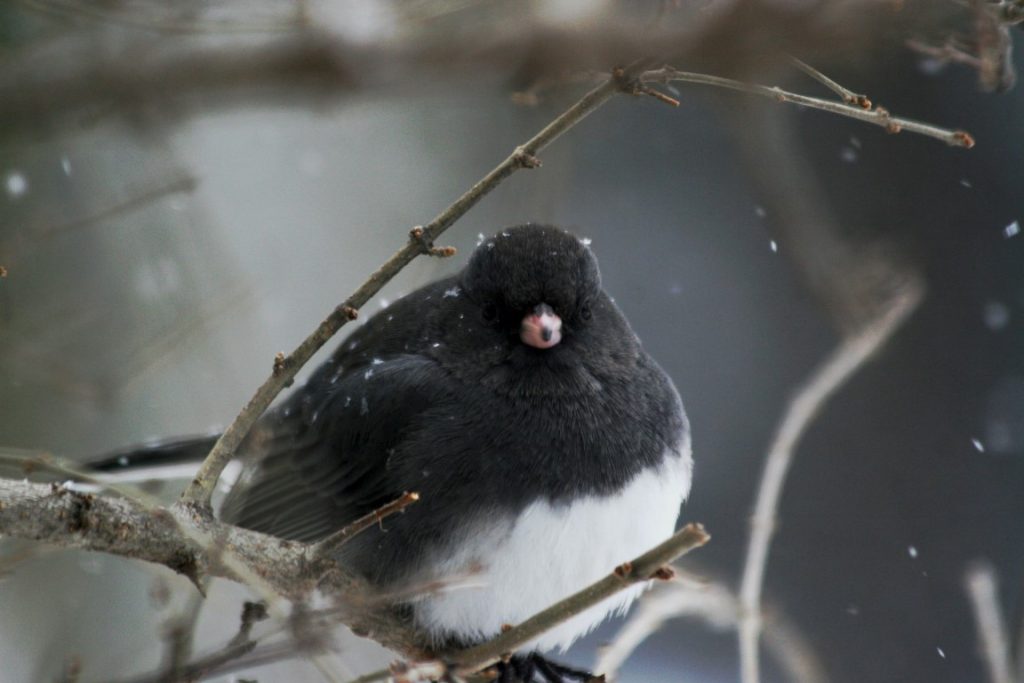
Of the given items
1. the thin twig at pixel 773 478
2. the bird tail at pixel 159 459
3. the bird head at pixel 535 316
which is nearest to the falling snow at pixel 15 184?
the bird tail at pixel 159 459

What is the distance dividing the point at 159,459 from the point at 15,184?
1242 mm

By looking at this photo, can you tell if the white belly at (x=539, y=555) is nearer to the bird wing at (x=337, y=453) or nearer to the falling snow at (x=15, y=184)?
the bird wing at (x=337, y=453)

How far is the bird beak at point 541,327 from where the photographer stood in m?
2.42

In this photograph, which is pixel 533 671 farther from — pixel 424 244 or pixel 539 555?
pixel 424 244

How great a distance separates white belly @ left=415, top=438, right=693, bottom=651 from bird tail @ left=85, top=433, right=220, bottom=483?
81 centimetres

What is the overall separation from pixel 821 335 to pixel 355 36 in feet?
10.0

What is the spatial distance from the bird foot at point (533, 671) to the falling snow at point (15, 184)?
219 centimetres

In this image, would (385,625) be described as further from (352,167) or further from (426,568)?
(352,167)

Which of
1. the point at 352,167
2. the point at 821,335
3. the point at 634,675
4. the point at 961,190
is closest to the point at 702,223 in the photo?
the point at 821,335

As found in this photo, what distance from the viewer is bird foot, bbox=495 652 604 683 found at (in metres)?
2.62

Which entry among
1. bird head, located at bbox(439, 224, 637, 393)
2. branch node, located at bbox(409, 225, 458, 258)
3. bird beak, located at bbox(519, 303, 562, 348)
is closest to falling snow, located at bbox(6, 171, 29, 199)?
bird head, located at bbox(439, 224, 637, 393)

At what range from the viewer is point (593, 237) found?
5.50 meters

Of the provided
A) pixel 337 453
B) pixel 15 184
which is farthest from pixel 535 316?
pixel 15 184

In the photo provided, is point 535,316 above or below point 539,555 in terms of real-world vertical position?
above
